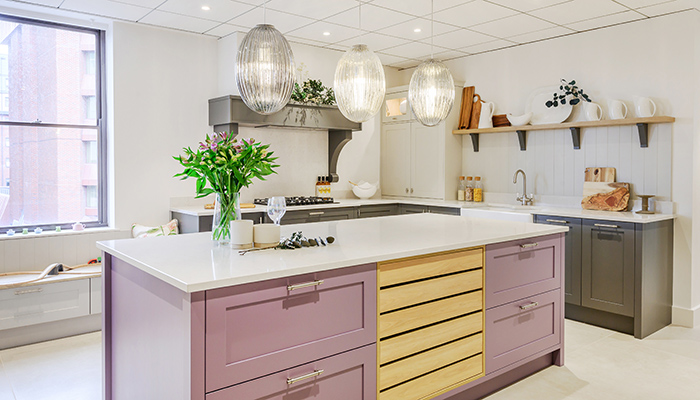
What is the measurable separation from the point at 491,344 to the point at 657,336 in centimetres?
199

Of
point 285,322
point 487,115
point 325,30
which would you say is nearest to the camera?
point 285,322

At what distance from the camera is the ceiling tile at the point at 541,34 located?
4715 mm

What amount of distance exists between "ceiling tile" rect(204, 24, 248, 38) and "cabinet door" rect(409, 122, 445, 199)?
230 centimetres

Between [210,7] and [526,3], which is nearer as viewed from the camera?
[526,3]

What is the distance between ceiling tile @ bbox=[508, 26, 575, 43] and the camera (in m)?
4.71

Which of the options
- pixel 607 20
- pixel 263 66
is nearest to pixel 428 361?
pixel 263 66

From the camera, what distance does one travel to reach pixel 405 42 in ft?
17.1

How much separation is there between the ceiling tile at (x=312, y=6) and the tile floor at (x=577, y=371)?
2.94 metres

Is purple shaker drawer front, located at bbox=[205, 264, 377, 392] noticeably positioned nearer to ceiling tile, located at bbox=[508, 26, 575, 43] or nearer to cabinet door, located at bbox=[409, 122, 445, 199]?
ceiling tile, located at bbox=[508, 26, 575, 43]

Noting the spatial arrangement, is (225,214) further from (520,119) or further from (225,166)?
(520,119)

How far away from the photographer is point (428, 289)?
2.48 metres

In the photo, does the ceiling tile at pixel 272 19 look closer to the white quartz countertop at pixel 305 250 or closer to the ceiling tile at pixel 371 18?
the ceiling tile at pixel 371 18

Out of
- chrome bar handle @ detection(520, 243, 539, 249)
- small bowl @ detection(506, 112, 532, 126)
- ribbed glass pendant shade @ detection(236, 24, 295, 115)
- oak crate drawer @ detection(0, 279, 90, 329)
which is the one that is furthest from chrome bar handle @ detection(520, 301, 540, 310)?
oak crate drawer @ detection(0, 279, 90, 329)

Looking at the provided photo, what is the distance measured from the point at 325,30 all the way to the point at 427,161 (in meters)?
1.94
